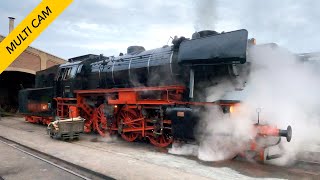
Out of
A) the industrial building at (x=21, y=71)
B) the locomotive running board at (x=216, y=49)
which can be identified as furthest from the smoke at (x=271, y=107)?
the industrial building at (x=21, y=71)

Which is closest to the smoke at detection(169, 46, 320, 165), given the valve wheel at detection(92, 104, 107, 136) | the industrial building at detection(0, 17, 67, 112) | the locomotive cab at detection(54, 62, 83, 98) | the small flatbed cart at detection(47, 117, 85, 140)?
the valve wheel at detection(92, 104, 107, 136)

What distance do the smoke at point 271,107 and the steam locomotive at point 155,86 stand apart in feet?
0.95

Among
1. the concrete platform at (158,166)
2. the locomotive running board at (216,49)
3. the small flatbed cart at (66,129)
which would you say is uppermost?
the locomotive running board at (216,49)

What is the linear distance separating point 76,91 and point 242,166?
28.5ft

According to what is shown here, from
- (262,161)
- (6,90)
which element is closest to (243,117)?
(262,161)

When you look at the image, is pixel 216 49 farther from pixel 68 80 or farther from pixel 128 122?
pixel 68 80

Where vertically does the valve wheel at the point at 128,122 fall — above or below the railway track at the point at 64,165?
above

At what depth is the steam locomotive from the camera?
7.99m

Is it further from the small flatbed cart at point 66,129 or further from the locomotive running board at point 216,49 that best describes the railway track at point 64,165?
the locomotive running board at point 216,49

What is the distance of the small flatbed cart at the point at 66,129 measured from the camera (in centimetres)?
1173

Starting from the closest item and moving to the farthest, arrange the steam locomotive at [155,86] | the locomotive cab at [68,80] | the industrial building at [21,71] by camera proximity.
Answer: the steam locomotive at [155,86] → the locomotive cab at [68,80] → the industrial building at [21,71]

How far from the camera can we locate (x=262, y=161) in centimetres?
769

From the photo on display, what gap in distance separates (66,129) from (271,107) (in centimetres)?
749

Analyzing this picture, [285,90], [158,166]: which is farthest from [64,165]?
[285,90]
